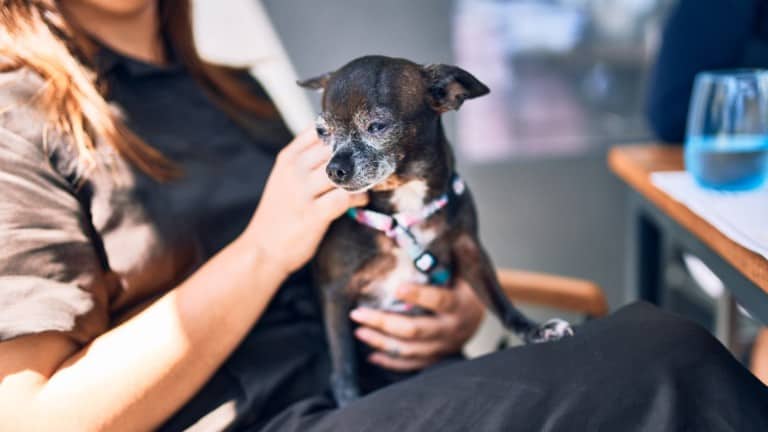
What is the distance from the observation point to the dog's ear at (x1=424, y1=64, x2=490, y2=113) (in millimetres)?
766

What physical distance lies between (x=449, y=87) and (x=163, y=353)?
0.44 m

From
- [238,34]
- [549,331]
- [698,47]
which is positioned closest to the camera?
[549,331]

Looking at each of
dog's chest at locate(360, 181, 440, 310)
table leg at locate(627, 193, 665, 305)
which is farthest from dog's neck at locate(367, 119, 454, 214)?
table leg at locate(627, 193, 665, 305)

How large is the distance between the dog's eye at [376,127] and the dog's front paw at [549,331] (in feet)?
1.14

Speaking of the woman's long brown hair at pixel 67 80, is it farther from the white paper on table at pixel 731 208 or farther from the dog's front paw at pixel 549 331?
the white paper on table at pixel 731 208

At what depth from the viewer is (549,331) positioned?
2.94 feet

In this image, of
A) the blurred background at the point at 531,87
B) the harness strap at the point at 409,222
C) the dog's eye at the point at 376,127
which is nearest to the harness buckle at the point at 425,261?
the harness strap at the point at 409,222

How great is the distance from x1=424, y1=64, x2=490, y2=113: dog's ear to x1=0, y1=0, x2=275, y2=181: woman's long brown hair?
37cm

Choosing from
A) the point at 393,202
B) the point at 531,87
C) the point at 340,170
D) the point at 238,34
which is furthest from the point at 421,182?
the point at 531,87

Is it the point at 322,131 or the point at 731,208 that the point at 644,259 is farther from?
the point at 322,131

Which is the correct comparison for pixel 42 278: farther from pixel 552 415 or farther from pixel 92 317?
pixel 552 415

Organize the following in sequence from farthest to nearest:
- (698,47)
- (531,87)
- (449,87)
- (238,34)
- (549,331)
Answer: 1. (531,87)
2. (238,34)
3. (698,47)
4. (549,331)
5. (449,87)

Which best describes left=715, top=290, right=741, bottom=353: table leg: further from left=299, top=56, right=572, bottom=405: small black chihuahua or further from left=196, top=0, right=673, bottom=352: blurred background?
left=196, top=0, right=673, bottom=352: blurred background

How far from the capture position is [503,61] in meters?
1.88
